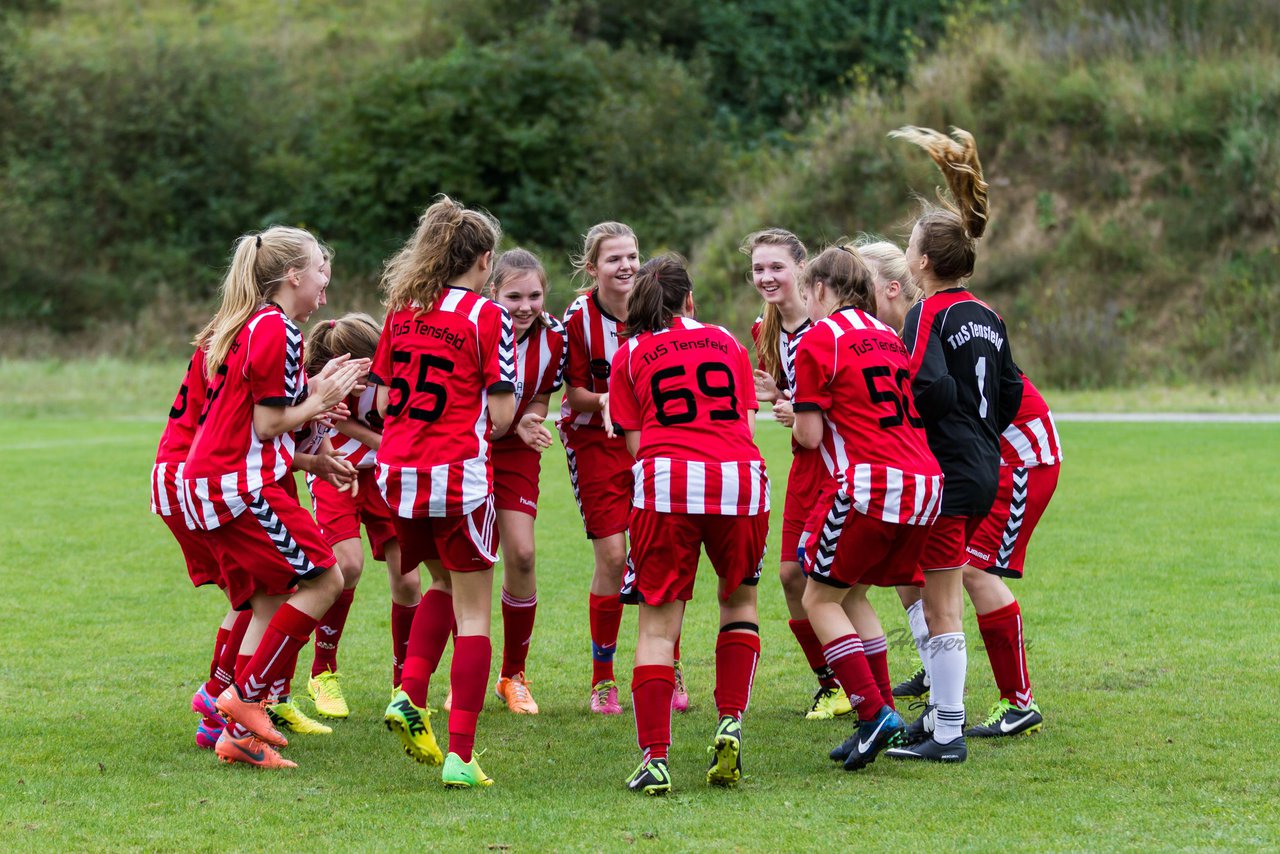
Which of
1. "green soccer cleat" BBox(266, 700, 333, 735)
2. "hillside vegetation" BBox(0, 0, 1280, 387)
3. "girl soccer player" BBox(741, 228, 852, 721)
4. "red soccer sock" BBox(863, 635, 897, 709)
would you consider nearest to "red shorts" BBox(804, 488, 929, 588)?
"red soccer sock" BBox(863, 635, 897, 709)

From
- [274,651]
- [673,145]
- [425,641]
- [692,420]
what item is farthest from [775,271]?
[673,145]

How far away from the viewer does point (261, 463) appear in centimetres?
496

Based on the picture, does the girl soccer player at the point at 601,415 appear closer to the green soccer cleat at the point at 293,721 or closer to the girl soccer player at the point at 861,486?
the green soccer cleat at the point at 293,721

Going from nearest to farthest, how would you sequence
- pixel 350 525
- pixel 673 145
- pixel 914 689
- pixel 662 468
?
pixel 662 468, pixel 350 525, pixel 914 689, pixel 673 145

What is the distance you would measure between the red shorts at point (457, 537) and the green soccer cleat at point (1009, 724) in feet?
6.48

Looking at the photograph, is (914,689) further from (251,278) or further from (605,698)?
(251,278)

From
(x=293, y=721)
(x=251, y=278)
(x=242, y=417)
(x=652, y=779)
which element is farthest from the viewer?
(x=293, y=721)

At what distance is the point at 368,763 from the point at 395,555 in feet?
3.83

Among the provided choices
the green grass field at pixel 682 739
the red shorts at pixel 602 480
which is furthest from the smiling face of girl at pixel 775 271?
the green grass field at pixel 682 739

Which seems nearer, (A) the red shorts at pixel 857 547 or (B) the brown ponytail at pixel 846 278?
(A) the red shorts at pixel 857 547

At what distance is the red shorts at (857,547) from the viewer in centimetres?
480

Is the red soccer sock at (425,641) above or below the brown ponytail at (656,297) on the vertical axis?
below

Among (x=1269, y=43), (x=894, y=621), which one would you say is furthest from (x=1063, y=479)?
(x=1269, y=43)

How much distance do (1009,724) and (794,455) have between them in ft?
4.38
